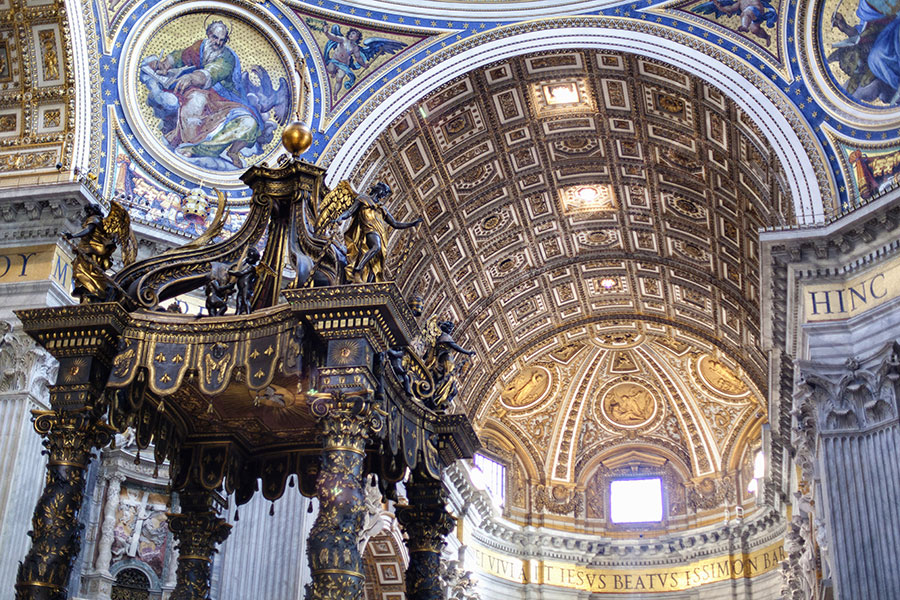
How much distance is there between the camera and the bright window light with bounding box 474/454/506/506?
2597cm

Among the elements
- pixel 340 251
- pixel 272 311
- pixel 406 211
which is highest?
pixel 406 211

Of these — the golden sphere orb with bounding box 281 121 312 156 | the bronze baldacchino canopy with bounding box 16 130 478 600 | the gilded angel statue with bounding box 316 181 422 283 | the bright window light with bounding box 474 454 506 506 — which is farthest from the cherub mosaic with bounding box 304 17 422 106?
the bright window light with bounding box 474 454 506 506

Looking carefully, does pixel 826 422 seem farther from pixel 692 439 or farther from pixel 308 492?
pixel 692 439

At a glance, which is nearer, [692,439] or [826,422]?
[826,422]

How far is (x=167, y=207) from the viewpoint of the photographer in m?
15.8

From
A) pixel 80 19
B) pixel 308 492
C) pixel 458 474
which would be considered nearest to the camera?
pixel 308 492

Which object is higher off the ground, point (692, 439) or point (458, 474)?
point (692, 439)

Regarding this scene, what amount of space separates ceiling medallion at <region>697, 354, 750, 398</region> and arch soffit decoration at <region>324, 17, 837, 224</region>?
34.2 ft

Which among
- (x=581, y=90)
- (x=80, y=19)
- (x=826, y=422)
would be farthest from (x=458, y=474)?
(x=80, y=19)

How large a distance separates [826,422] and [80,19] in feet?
35.7

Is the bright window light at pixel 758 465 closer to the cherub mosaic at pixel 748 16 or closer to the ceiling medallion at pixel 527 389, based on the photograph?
the ceiling medallion at pixel 527 389

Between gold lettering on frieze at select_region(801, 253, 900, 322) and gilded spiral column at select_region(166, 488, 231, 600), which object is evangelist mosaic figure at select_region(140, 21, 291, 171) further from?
gold lettering on frieze at select_region(801, 253, 900, 322)

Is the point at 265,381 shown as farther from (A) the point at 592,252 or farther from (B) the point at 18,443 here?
(A) the point at 592,252

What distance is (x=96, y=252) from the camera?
8.95m
